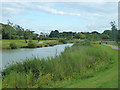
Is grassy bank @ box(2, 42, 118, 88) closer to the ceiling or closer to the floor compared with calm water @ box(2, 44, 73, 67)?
closer to the ceiling

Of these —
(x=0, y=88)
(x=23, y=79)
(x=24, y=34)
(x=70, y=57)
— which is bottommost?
(x=0, y=88)

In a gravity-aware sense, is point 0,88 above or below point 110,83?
below

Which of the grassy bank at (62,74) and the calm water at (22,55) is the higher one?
the grassy bank at (62,74)

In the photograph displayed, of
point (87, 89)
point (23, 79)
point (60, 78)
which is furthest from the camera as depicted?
point (60, 78)

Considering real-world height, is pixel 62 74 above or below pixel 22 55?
above

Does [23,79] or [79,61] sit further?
[79,61]

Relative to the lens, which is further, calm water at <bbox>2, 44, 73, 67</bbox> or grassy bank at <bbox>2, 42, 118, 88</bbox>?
calm water at <bbox>2, 44, 73, 67</bbox>

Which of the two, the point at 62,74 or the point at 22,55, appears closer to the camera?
the point at 62,74

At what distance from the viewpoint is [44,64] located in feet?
31.0

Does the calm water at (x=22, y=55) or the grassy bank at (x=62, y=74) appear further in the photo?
the calm water at (x=22, y=55)

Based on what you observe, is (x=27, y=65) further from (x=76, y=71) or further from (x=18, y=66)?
(x=76, y=71)

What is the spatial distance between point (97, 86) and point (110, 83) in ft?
1.71

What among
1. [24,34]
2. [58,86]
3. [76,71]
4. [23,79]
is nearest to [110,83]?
[58,86]

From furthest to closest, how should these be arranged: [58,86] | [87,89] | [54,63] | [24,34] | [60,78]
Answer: [24,34] < [54,63] < [60,78] < [58,86] < [87,89]
